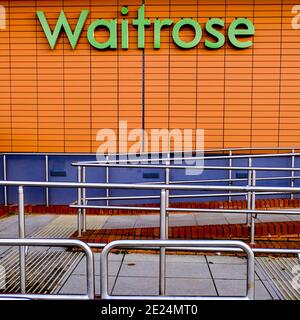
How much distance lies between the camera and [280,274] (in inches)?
176

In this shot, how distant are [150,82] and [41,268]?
4.94 metres

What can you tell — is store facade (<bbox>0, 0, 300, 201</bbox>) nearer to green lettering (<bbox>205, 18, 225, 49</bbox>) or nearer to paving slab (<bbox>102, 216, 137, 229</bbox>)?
green lettering (<bbox>205, 18, 225, 49</bbox>)

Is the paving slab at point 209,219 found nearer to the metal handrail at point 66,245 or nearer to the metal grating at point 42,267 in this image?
the metal grating at point 42,267

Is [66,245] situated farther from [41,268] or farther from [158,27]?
[158,27]

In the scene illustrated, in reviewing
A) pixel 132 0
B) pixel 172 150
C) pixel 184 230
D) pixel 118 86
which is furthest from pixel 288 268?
pixel 132 0

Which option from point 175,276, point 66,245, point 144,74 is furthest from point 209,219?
point 66,245

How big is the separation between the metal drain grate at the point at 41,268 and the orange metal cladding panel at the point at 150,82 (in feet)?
12.1

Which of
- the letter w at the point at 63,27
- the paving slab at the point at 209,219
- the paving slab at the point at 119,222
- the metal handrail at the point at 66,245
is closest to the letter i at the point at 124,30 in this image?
the letter w at the point at 63,27

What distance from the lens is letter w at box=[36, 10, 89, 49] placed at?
829 cm

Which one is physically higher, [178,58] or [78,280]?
[178,58]

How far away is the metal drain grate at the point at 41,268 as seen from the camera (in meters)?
4.10

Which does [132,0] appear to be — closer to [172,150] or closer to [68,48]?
[68,48]

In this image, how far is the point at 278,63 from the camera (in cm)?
829

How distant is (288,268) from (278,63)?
500 centimetres
